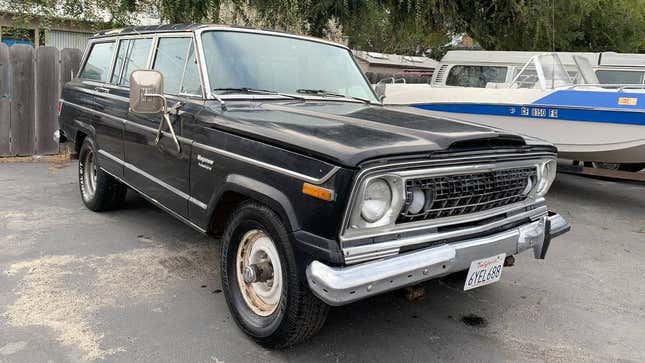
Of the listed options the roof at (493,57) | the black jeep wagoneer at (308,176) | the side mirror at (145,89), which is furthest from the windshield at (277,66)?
the roof at (493,57)

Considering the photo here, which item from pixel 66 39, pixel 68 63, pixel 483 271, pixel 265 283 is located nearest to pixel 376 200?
pixel 483 271

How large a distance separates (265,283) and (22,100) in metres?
7.28

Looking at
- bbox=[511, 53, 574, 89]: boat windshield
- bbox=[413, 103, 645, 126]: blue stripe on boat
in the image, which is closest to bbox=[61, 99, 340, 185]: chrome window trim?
bbox=[413, 103, 645, 126]: blue stripe on boat

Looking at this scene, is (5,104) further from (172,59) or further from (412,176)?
(412,176)

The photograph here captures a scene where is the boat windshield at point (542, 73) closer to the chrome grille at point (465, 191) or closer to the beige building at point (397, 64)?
the chrome grille at point (465, 191)

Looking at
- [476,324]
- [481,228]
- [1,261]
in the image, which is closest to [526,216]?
[481,228]

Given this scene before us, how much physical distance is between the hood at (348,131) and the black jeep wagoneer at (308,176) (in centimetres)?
1

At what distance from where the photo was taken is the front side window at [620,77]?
33.8 ft

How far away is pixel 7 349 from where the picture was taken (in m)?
3.04

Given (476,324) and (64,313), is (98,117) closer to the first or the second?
(64,313)

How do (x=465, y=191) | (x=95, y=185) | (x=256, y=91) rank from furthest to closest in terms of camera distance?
1. (x=95, y=185)
2. (x=256, y=91)
3. (x=465, y=191)

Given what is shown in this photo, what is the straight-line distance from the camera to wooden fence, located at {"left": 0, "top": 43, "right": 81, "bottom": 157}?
8.48 m

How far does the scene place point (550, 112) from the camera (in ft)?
23.9

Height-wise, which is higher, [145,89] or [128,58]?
[128,58]
